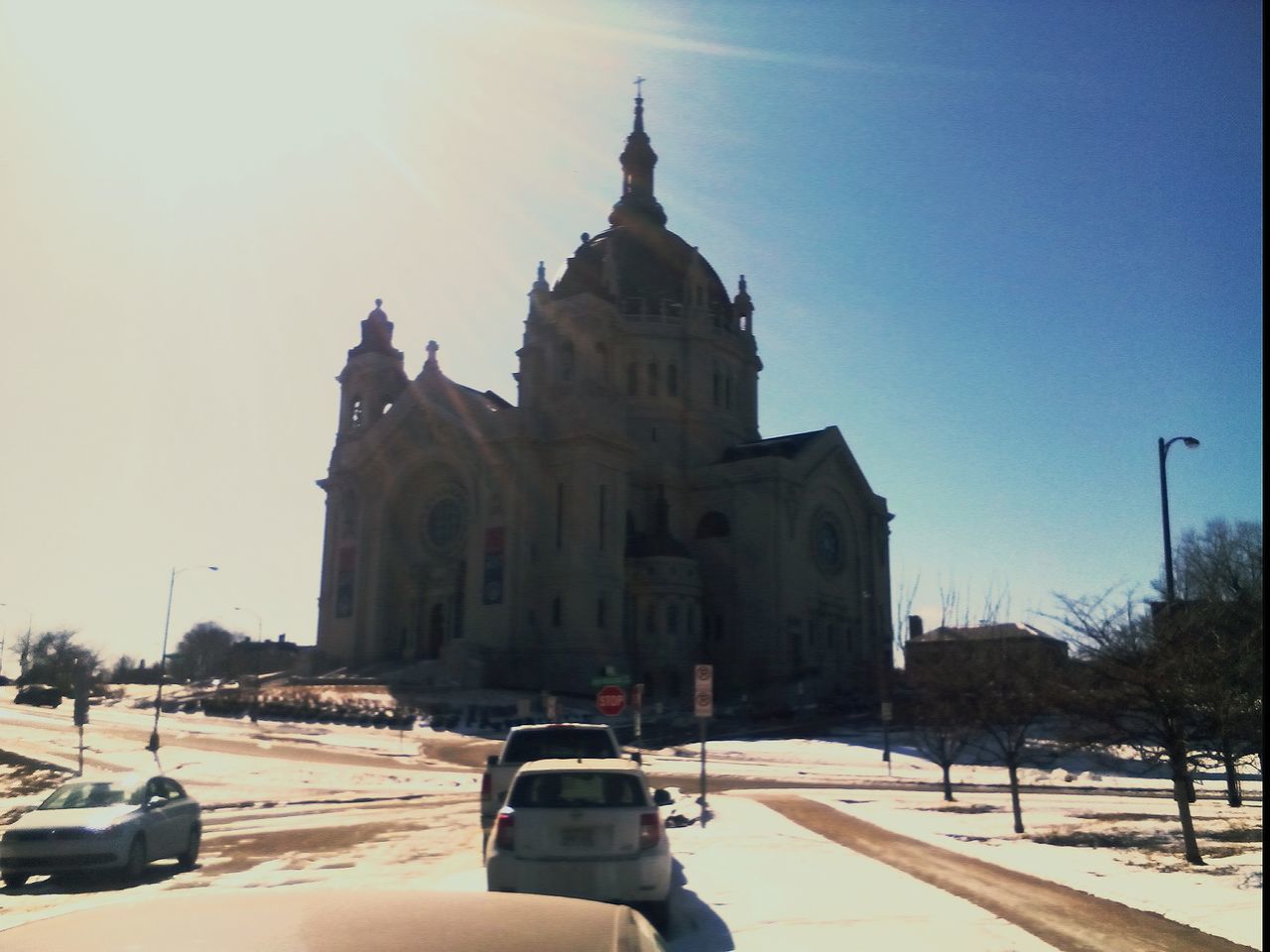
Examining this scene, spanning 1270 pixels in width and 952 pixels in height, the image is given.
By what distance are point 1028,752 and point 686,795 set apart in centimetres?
1596

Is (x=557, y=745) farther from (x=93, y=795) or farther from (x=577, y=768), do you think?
(x=93, y=795)

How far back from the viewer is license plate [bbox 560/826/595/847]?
1013cm

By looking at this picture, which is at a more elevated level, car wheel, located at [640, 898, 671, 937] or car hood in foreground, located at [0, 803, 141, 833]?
car hood in foreground, located at [0, 803, 141, 833]

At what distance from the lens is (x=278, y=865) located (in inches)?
564

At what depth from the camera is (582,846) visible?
10.1 m

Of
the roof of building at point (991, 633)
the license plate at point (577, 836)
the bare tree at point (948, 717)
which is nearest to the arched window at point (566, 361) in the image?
the roof of building at point (991, 633)

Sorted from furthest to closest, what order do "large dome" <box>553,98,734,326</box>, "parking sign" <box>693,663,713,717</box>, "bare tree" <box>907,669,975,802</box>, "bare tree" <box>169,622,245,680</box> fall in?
1. "bare tree" <box>169,622,245,680</box>
2. "large dome" <box>553,98,734,326</box>
3. "bare tree" <box>907,669,975,802</box>
4. "parking sign" <box>693,663,713,717</box>

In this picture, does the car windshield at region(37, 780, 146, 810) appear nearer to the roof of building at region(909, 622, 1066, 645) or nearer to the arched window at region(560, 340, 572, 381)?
the roof of building at region(909, 622, 1066, 645)

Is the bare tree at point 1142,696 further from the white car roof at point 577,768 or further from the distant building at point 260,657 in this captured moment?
the distant building at point 260,657

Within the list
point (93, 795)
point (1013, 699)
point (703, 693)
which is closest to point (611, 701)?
point (703, 693)

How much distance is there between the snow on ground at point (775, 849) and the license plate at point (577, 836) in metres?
1.14

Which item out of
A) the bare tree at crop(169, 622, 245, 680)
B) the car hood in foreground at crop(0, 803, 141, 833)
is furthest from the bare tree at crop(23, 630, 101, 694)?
the car hood in foreground at crop(0, 803, 141, 833)

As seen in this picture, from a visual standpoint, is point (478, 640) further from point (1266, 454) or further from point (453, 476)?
point (1266, 454)

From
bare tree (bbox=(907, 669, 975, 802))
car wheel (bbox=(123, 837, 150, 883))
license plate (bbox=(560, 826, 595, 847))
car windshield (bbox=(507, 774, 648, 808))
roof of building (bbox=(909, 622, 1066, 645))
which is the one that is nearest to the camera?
license plate (bbox=(560, 826, 595, 847))
